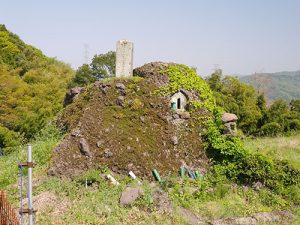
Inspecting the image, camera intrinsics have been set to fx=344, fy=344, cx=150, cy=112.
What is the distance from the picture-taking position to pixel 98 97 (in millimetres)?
12570

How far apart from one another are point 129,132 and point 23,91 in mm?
17167

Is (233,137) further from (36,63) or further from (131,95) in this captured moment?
(36,63)

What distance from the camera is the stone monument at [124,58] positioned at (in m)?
13.2

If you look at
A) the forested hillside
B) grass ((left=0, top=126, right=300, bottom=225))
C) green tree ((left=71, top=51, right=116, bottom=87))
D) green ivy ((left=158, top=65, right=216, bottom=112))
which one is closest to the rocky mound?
green ivy ((left=158, top=65, right=216, bottom=112))

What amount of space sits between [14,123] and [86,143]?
41.4 feet

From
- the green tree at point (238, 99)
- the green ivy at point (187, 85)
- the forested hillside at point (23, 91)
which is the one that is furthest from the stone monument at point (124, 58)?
the green tree at point (238, 99)

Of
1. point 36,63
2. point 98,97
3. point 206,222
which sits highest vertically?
point 36,63

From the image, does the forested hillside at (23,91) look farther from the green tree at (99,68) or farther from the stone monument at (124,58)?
the stone monument at (124,58)

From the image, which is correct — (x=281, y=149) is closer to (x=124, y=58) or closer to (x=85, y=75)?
(x=124, y=58)

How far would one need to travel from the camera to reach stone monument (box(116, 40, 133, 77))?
43.4 ft

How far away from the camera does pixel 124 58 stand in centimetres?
1341

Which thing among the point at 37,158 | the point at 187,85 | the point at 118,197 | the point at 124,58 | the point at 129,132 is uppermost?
the point at 124,58

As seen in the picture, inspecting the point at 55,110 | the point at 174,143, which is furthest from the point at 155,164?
the point at 55,110

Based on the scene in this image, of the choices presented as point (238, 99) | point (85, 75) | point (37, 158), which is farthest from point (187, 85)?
point (85, 75)
